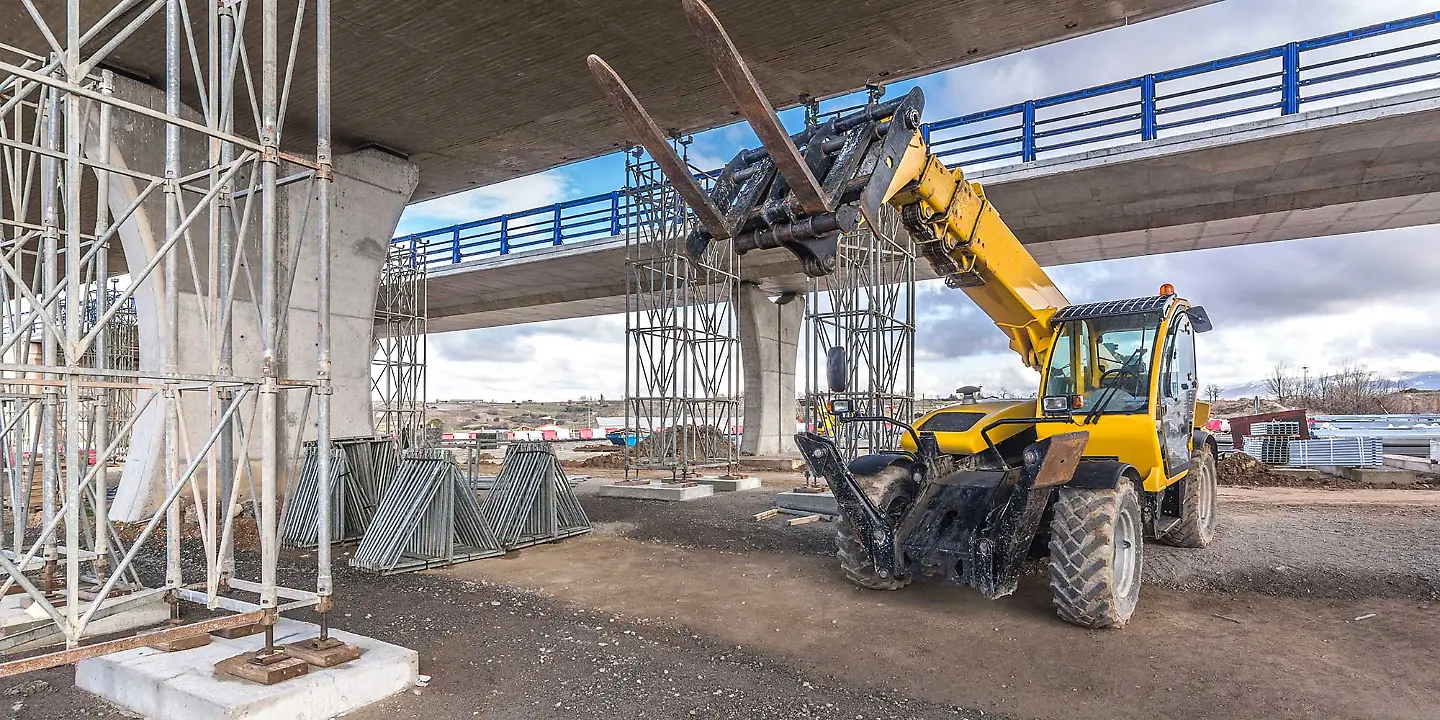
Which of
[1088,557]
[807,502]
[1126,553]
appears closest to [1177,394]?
[1126,553]

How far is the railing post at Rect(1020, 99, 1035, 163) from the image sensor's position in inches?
596

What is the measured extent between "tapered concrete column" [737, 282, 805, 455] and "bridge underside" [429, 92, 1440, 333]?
5084 millimetres

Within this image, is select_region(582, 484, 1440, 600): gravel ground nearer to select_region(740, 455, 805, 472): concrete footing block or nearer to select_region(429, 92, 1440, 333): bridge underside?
select_region(429, 92, 1440, 333): bridge underside

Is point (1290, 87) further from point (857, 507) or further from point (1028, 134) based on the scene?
point (857, 507)

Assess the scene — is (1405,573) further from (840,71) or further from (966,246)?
(840,71)

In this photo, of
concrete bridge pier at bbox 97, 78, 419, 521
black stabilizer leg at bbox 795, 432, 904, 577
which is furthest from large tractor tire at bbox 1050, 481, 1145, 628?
concrete bridge pier at bbox 97, 78, 419, 521

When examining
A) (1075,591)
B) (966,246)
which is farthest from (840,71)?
(1075,591)

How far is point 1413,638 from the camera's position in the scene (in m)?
6.25

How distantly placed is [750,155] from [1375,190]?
47.6 ft

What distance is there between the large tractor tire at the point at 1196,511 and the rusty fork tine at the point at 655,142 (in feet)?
21.9

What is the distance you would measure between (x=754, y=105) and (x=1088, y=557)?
4.35 metres

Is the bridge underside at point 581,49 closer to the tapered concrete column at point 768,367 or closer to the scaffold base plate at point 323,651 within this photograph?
the scaffold base plate at point 323,651

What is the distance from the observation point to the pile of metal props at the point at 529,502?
35.3 feet

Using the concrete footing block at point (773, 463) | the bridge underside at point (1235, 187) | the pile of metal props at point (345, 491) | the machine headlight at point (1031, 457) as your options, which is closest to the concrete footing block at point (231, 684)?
the machine headlight at point (1031, 457)
